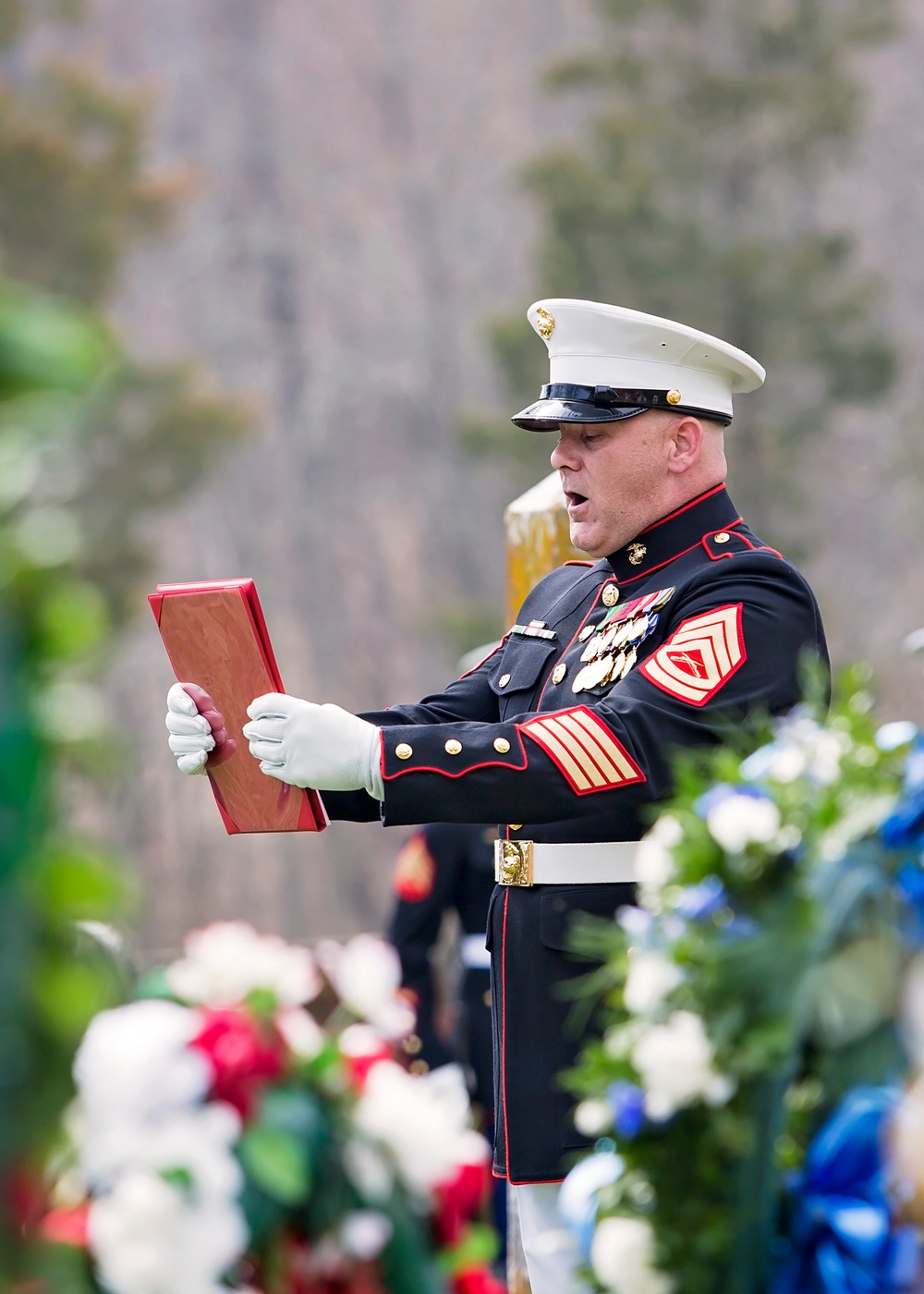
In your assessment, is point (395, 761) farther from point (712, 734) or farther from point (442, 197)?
point (442, 197)

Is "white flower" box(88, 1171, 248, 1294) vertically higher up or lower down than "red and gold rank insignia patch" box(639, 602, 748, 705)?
lower down

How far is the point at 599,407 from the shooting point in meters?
3.22

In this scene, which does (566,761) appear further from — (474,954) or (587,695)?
(474,954)

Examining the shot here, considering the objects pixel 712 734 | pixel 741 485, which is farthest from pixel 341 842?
pixel 712 734

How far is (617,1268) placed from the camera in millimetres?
1521

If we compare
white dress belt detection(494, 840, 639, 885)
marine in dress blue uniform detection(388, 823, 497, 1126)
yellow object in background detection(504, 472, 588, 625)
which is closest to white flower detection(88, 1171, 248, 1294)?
white dress belt detection(494, 840, 639, 885)

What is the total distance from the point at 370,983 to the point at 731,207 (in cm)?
1722

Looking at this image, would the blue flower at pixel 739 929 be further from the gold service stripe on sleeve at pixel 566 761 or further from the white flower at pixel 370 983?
the gold service stripe on sleeve at pixel 566 761

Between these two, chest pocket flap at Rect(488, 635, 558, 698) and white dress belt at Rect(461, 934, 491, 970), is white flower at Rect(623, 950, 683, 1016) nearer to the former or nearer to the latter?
chest pocket flap at Rect(488, 635, 558, 698)

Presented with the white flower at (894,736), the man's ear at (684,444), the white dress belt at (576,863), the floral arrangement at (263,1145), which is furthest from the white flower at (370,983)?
the man's ear at (684,444)

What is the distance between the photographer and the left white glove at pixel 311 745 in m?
2.64

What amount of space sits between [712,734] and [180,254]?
21076 millimetres

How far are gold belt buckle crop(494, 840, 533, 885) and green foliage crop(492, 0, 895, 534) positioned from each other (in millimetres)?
13726

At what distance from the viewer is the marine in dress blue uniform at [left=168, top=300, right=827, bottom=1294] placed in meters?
2.73
